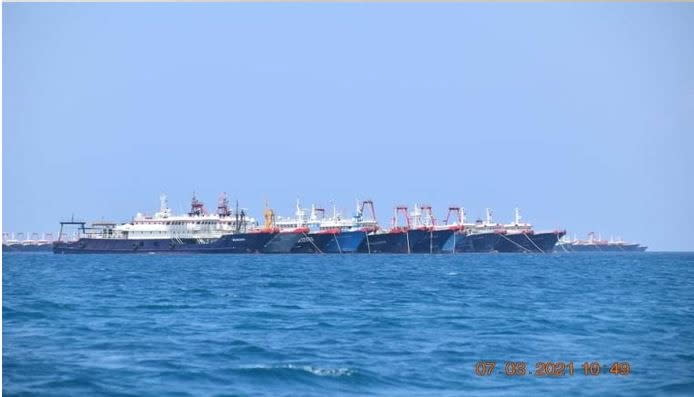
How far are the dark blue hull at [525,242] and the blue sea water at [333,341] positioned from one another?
370 feet

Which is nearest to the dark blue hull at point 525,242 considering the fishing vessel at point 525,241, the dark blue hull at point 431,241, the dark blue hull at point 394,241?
the fishing vessel at point 525,241

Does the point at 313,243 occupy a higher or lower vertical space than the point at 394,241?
lower

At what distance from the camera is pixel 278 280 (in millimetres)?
57562

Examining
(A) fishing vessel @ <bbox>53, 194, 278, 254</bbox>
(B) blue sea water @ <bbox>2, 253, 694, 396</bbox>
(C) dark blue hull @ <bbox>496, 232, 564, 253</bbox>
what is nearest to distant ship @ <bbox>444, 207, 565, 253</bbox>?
(C) dark blue hull @ <bbox>496, 232, 564, 253</bbox>

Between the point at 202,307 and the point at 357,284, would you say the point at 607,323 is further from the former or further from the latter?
the point at 357,284

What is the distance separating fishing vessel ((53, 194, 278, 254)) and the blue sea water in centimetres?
7868

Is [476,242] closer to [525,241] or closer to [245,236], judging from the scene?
[525,241]

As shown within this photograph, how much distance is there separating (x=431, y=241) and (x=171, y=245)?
132 feet

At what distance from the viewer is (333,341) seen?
27156mm

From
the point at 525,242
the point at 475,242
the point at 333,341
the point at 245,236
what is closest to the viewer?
the point at 333,341

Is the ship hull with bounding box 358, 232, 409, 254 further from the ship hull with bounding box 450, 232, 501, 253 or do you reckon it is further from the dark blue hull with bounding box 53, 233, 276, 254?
the ship hull with bounding box 450, 232, 501, 253

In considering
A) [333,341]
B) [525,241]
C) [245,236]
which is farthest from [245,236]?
[333,341]

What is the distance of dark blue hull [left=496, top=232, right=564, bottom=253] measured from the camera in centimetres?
15975
